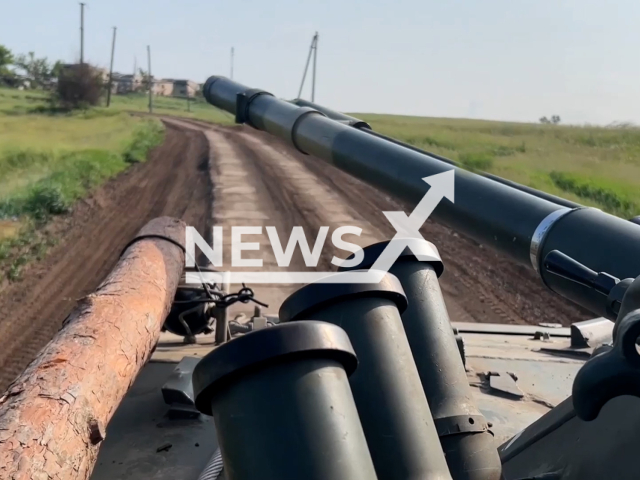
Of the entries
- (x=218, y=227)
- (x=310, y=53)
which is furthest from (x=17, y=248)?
(x=310, y=53)

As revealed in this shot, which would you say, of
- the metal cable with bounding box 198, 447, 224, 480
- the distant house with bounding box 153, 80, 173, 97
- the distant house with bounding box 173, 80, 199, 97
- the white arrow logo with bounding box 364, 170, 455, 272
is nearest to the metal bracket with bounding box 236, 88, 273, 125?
the white arrow logo with bounding box 364, 170, 455, 272

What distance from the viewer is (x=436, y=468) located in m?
2.16

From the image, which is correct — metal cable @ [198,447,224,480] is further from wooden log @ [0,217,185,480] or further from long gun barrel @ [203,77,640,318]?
long gun barrel @ [203,77,640,318]

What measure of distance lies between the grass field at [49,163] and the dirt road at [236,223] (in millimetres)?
499

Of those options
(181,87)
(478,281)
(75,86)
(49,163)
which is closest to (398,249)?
(478,281)

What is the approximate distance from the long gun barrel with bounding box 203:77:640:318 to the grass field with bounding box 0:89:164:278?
26.4 ft

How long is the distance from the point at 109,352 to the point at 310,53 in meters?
43.0

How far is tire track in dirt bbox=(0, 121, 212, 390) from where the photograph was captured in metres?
8.98

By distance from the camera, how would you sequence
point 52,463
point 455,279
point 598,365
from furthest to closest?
point 455,279 < point 52,463 < point 598,365

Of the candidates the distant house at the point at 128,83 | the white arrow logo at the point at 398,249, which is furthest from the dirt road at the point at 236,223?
the distant house at the point at 128,83

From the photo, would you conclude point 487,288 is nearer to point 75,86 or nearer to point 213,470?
point 213,470

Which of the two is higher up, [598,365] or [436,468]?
[598,365]

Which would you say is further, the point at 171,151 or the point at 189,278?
the point at 171,151

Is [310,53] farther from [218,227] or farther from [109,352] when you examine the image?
[109,352]
